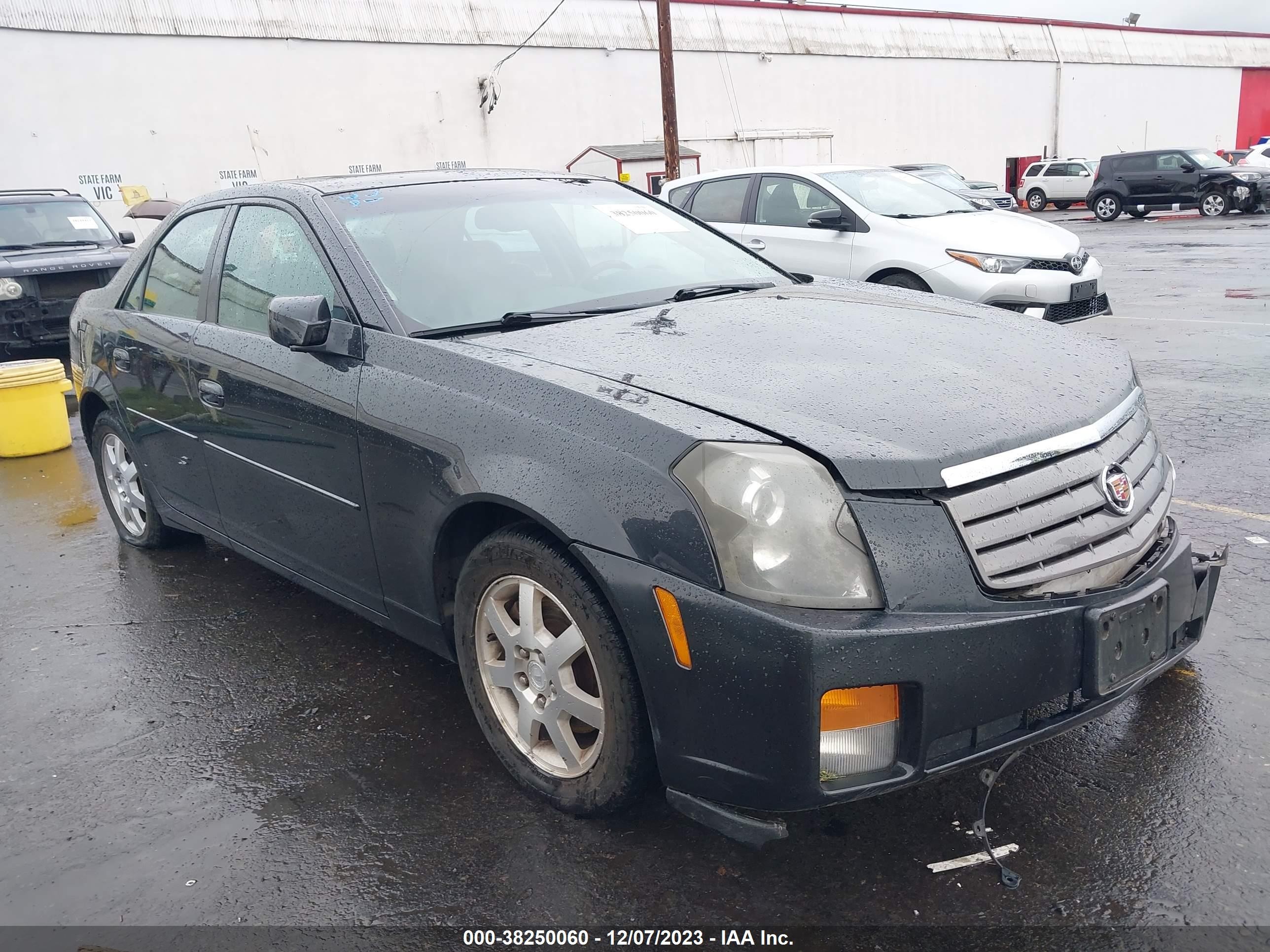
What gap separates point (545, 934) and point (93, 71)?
24.5 m

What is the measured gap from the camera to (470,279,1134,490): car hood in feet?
7.60

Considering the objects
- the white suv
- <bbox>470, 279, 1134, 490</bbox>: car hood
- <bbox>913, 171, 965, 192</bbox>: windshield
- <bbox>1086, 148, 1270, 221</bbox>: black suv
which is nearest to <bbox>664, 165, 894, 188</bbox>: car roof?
<bbox>470, 279, 1134, 490</bbox>: car hood

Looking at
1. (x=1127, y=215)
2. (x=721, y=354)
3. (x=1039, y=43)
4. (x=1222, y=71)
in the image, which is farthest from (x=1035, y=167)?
(x=721, y=354)

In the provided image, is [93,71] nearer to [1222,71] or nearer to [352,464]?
[352,464]

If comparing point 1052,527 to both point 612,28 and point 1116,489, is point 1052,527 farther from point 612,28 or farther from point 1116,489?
point 612,28

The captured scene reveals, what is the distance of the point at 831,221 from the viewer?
9.06m

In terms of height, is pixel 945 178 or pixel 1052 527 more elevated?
pixel 1052 527

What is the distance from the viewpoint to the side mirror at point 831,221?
902 centimetres

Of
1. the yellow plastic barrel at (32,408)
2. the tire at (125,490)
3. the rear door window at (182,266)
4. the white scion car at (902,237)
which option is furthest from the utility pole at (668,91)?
the rear door window at (182,266)

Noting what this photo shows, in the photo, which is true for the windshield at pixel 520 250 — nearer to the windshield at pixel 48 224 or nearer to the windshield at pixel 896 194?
the windshield at pixel 896 194

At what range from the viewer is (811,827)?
264cm

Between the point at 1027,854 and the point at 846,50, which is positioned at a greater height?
the point at 846,50

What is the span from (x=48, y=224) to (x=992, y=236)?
9.59 m

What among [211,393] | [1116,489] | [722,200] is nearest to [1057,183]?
[722,200]
